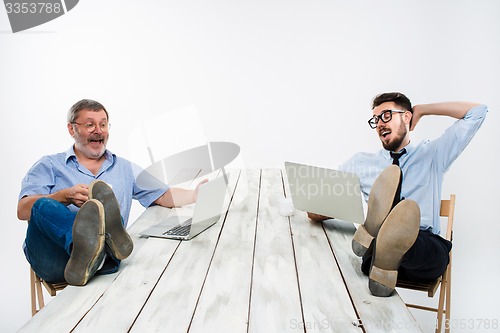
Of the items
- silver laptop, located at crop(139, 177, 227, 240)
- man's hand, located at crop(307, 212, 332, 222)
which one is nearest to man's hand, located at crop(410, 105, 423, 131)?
man's hand, located at crop(307, 212, 332, 222)

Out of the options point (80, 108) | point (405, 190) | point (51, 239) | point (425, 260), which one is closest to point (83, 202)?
point (51, 239)

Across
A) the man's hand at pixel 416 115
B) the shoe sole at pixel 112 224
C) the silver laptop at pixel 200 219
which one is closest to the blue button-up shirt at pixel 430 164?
the man's hand at pixel 416 115

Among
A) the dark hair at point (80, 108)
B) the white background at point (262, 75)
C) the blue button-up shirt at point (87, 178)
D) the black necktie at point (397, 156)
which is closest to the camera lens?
the blue button-up shirt at point (87, 178)

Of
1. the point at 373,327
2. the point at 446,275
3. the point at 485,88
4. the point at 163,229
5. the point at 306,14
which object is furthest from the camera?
the point at 306,14

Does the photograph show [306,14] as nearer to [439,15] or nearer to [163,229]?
[439,15]

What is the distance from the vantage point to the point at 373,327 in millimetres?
1035

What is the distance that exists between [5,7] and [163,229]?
3.48 meters

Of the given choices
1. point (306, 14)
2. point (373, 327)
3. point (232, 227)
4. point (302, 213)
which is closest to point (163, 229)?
point (232, 227)

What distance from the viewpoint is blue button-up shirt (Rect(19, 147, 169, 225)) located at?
214 centimetres

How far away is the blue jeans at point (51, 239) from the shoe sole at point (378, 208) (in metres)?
0.78

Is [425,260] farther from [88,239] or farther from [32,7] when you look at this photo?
[32,7]

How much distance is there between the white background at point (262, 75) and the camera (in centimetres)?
383

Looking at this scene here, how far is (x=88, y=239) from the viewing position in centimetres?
133

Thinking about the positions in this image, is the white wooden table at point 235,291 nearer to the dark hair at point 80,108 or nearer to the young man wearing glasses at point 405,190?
the young man wearing glasses at point 405,190
